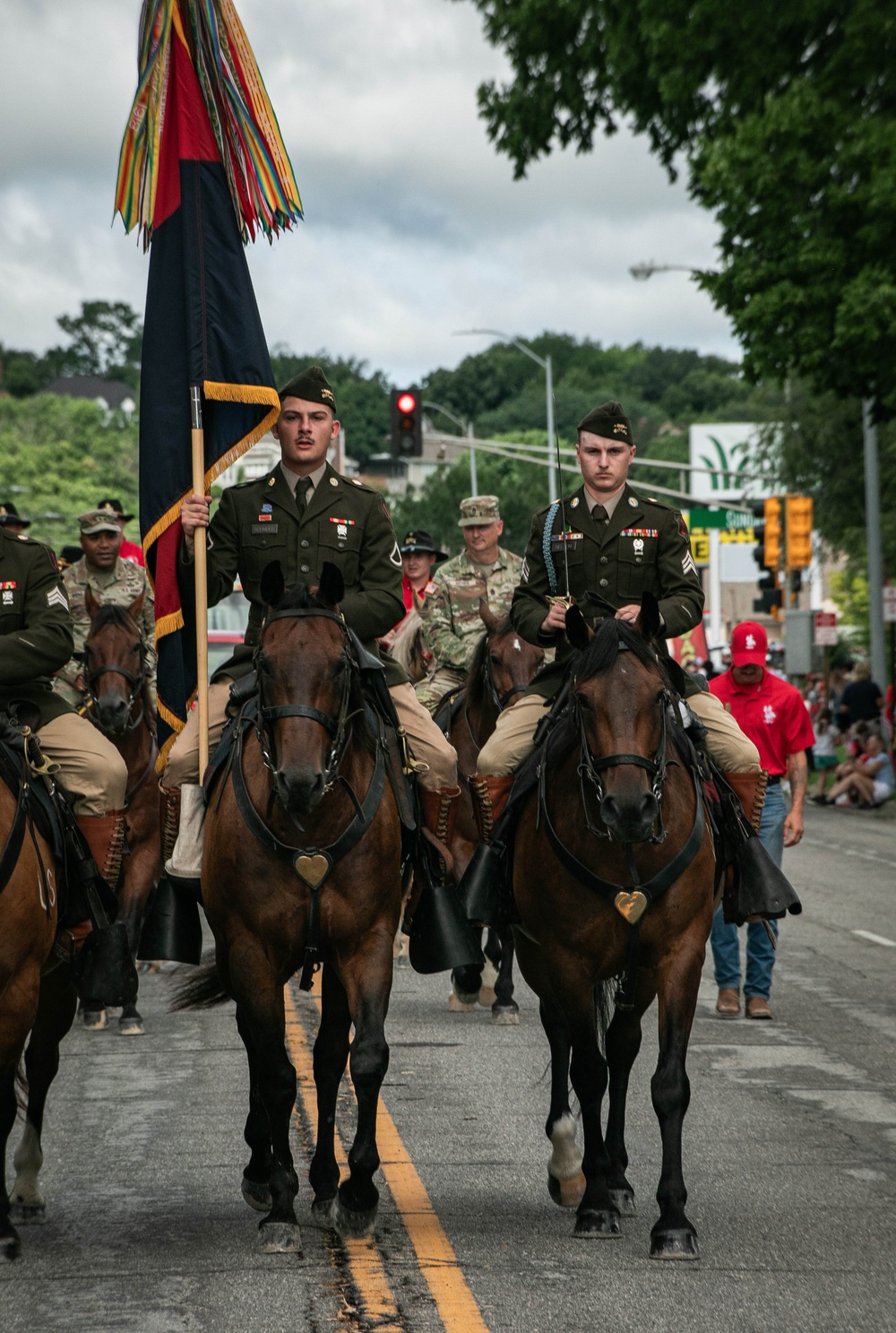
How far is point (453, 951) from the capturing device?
8.08 meters

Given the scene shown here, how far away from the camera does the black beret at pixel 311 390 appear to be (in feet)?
26.7

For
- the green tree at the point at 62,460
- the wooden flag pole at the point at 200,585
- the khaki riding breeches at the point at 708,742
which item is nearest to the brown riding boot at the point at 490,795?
the khaki riding breeches at the point at 708,742

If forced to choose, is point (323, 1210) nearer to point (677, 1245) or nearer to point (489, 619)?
point (677, 1245)

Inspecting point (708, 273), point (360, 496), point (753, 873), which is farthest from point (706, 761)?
point (708, 273)

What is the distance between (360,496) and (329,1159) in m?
2.68

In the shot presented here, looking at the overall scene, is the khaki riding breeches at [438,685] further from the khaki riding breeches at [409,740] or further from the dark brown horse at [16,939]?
the dark brown horse at [16,939]

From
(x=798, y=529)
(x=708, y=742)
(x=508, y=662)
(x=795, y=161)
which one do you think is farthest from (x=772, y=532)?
(x=708, y=742)

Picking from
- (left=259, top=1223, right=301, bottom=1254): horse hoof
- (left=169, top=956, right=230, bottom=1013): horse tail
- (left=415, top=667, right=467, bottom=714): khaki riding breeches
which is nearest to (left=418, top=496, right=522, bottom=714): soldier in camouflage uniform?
(left=415, top=667, right=467, bottom=714): khaki riding breeches

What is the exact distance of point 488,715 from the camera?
41.8 ft

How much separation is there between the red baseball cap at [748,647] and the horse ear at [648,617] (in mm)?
5552

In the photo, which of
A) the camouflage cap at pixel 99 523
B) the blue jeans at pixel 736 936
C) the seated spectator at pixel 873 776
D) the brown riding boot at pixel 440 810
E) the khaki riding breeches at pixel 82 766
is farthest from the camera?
the seated spectator at pixel 873 776

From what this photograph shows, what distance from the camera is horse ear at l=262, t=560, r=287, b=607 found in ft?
23.3

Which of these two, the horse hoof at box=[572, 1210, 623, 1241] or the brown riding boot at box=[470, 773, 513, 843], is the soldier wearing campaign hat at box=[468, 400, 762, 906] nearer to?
the brown riding boot at box=[470, 773, 513, 843]

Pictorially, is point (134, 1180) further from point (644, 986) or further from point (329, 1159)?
point (644, 986)
